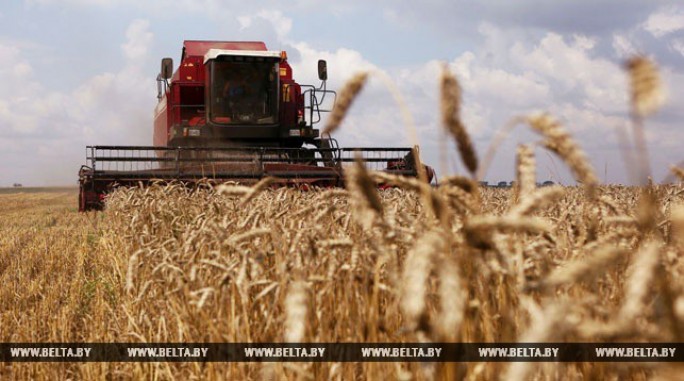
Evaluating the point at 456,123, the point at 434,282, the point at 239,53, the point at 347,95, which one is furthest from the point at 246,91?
the point at 456,123

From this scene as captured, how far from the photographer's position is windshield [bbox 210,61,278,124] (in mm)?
14375

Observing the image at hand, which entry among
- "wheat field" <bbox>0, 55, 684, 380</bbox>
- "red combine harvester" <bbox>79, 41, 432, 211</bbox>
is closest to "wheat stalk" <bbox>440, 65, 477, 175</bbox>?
"wheat field" <bbox>0, 55, 684, 380</bbox>

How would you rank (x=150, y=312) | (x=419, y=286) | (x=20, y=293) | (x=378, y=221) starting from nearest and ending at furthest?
(x=419, y=286) → (x=378, y=221) → (x=150, y=312) → (x=20, y=293)

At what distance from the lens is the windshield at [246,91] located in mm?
14375

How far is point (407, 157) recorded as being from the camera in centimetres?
1362

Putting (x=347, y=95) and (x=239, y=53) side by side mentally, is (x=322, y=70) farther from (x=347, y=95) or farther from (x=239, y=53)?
(x=347, y=95)

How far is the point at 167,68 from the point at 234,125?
167cm

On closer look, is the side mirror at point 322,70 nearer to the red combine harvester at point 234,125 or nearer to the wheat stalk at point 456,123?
the red combine harvester at point 234,125

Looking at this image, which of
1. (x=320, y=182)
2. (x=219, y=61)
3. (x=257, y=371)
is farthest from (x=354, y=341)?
(x=219, y=61)

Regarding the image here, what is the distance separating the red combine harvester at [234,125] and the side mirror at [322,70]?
19mm

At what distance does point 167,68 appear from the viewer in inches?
567

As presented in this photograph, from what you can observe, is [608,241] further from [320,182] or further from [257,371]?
[320,182]

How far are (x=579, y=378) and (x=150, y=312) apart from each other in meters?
2.52

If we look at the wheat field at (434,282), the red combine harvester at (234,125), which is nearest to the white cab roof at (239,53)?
the red combine harvester at (234,125)
